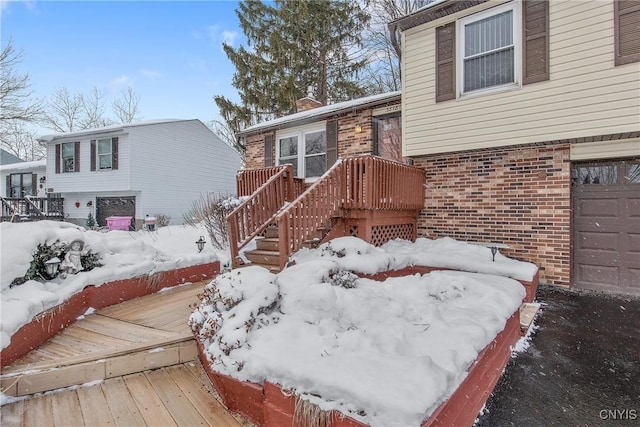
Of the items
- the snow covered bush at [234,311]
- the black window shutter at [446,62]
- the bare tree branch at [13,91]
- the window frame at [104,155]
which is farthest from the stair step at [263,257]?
the bare tree branch at [13,91]

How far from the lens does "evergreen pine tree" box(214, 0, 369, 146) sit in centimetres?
1522

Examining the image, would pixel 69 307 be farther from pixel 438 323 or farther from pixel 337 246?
pixel 438 323

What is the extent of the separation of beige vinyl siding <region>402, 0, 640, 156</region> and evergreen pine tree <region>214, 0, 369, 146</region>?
31.9ft

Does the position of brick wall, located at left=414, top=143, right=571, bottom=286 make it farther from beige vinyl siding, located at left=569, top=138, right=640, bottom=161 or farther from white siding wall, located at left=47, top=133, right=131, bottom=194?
white siding wall, located at left=47, top=133, right=131, bottom=194

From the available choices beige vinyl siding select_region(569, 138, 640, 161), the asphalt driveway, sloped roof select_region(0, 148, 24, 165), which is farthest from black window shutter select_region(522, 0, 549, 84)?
sloped roof select_region(0, 148, 24, 165)

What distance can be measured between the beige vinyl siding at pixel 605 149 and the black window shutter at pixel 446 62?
89.3 inches

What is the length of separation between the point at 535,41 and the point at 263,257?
228 inches

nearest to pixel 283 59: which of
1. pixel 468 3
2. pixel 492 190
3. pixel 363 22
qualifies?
pixel 363 22

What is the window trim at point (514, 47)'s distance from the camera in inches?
224

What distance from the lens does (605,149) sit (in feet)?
17.6

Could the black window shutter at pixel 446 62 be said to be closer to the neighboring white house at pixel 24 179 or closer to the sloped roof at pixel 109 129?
the sloped roof at pixel 109 129

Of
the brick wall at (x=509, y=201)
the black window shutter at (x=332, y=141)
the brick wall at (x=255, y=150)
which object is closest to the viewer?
the brick wall at (x=509, y=201)

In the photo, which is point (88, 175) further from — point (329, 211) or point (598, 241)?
point (598, 241)

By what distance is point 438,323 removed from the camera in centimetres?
280
